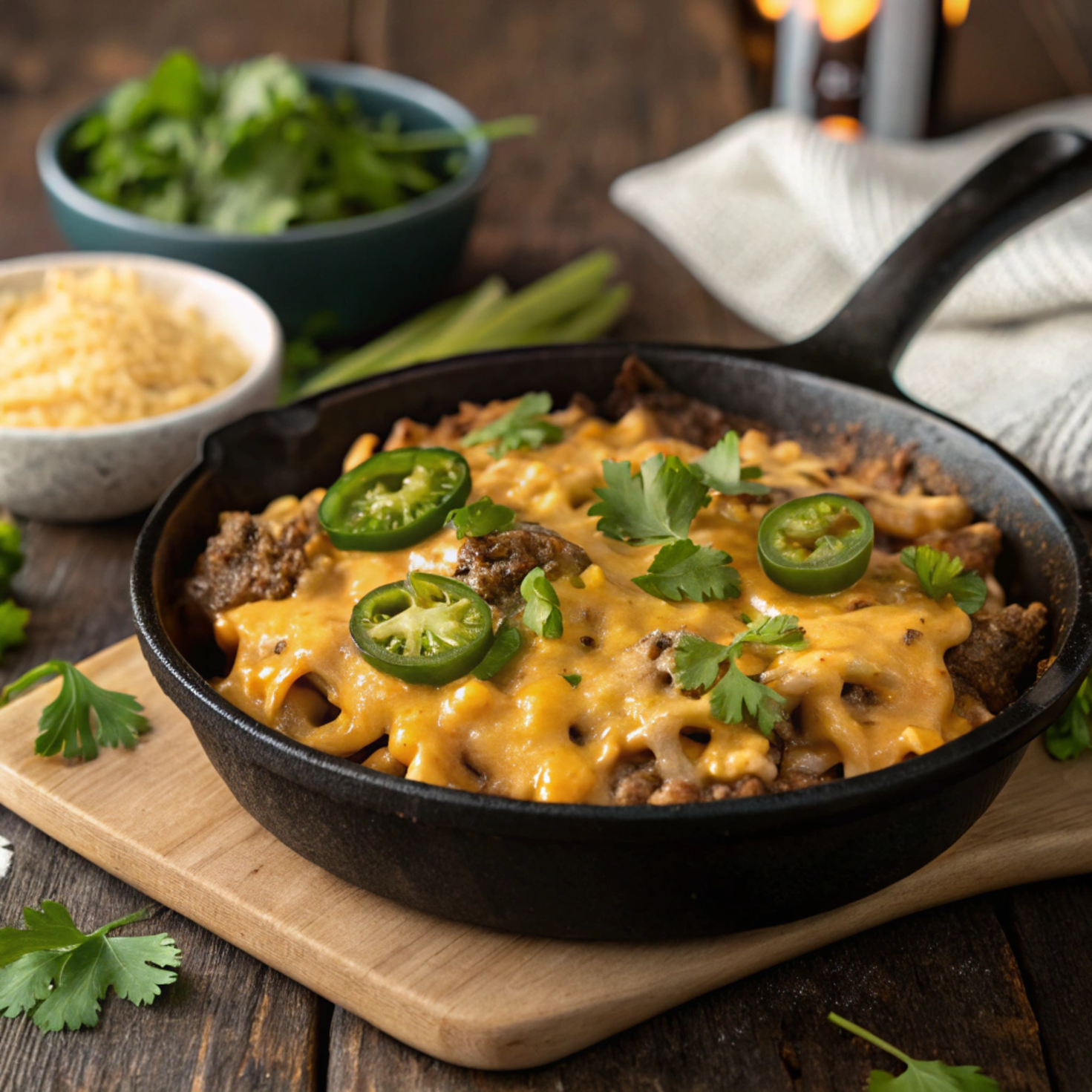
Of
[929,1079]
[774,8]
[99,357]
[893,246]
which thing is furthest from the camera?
[774,8]

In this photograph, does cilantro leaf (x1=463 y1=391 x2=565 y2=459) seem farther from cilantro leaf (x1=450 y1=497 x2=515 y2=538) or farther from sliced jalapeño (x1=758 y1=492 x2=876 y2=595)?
sliced jalapeño (x1=758 y1=492 x2=876 y2=595)

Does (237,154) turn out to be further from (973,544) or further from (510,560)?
(973,544)

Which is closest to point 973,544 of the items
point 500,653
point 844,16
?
point 500,653

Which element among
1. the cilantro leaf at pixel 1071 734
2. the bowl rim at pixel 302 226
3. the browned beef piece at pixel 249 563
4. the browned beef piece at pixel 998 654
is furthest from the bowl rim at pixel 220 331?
the cilantro leaf at pixel 1071 734

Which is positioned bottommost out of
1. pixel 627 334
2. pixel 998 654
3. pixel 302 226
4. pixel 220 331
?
pixel 627 334

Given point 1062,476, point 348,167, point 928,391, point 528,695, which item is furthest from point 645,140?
point 528,695

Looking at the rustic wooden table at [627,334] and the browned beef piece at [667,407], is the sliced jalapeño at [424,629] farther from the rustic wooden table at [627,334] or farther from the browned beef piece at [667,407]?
the browned beef piece at [667,407]

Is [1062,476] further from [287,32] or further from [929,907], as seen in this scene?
[287,32]
